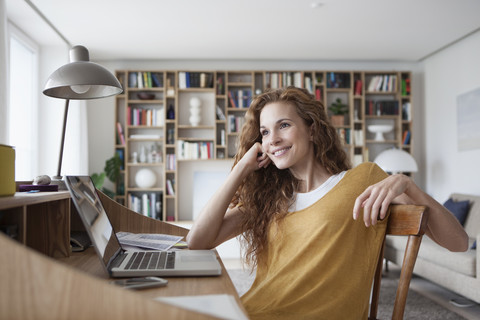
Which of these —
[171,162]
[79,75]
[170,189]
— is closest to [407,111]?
[171,162]

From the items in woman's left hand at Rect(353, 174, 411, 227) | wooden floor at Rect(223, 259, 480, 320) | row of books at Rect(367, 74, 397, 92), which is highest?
row of books at Rect(367, 74, 397, 92)

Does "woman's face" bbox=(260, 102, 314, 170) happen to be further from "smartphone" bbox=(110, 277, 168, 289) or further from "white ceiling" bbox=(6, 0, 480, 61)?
"white ceiling" bbox=(6, 0, 480, 61)

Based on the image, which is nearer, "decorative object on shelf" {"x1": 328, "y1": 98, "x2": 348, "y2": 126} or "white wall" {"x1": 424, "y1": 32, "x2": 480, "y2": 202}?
"white wall" {"x1": 424, "y1": 32, "x2": 480, "y2": 202}

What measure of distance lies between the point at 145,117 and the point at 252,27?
207 centimetres

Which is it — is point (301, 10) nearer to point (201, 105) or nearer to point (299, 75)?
point (299, 75)

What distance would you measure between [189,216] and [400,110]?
3.40 metres

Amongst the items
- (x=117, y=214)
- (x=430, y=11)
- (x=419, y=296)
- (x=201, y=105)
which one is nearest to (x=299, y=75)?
(x=201, y=105)

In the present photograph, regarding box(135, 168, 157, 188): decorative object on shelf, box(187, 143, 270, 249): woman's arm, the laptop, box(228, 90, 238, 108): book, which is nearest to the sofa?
box(187, 143, 270, 249): woman's arm

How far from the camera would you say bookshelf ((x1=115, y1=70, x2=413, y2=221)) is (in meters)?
5.88

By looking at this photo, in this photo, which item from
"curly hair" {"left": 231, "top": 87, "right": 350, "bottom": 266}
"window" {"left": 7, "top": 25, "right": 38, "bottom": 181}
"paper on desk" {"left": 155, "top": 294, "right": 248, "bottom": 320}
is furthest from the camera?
"window" {"left": 7, "top": 25, "right": 38, "bottom": 181}

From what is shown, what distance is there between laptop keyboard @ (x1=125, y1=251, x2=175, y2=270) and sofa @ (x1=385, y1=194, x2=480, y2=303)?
251 centimetres

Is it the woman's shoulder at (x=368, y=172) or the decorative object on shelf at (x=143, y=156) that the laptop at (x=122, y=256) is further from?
the decorative object on shelf at (x=143, y=156)

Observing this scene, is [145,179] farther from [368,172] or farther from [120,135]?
[368,172]

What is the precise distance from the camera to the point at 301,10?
13.8 ft
